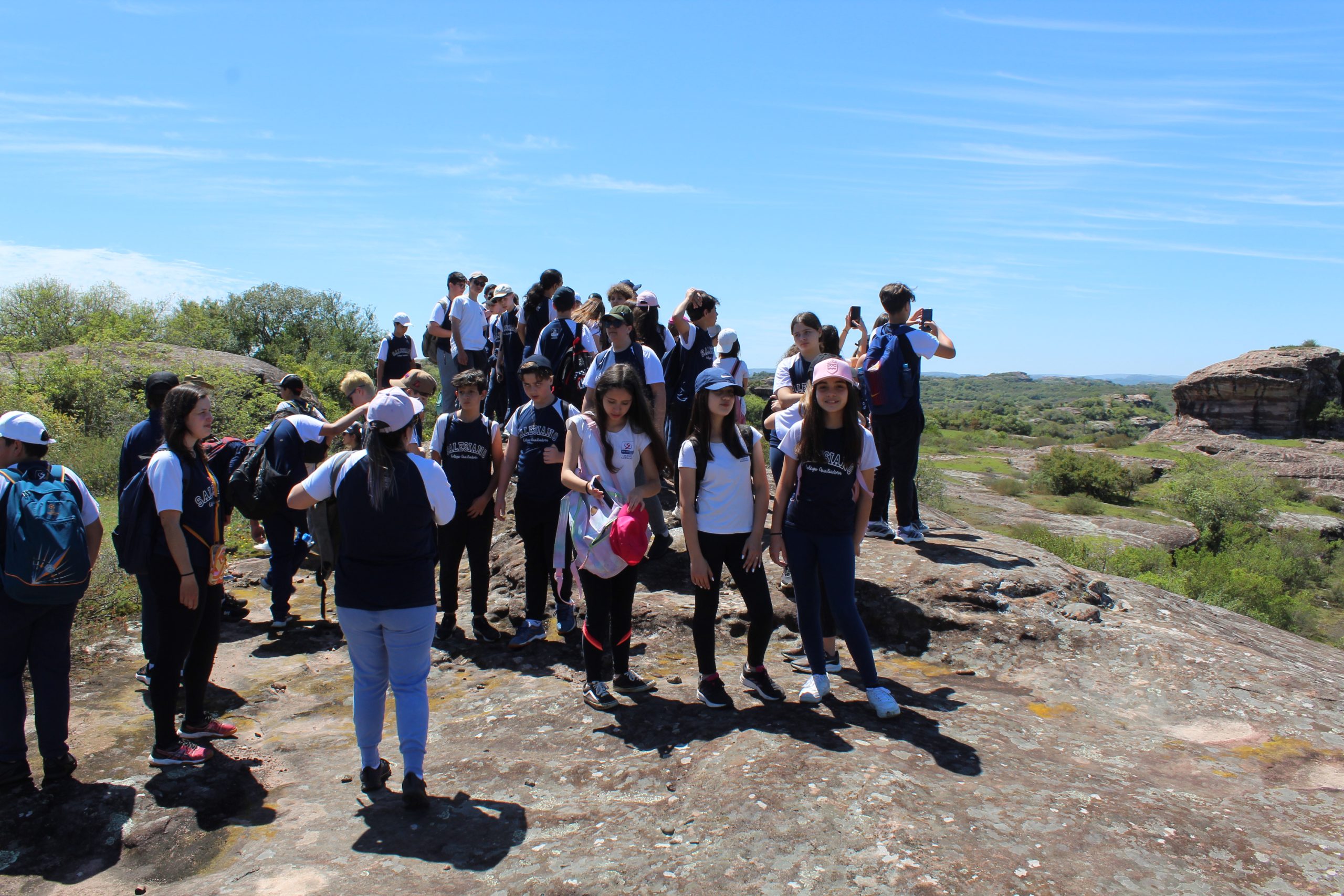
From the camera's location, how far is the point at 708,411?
4578 mm

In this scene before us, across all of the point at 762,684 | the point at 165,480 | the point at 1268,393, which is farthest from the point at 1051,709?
the point at 1268,393

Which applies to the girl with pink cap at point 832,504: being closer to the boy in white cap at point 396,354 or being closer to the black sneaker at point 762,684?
the black sneaker at point 762,684

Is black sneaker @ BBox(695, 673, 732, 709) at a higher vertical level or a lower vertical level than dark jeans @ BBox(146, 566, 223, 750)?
lower

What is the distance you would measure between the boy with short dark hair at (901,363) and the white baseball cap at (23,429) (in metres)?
5.49

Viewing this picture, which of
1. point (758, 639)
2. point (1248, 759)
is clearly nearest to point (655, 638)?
point (758, 639)

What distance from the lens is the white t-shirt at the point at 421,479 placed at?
377cm

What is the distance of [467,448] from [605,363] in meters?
1.32

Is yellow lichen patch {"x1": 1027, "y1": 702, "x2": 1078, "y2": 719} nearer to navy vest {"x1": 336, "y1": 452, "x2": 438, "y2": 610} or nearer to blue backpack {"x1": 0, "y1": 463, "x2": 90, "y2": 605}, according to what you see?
navy vest {"x1": 336, "y1": 452, "x2": 438, "y2": 610}

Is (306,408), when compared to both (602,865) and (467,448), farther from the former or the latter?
(602,865)

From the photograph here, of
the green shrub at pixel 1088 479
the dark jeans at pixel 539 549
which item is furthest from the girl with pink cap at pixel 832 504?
the green shrub at pixel 1088 479

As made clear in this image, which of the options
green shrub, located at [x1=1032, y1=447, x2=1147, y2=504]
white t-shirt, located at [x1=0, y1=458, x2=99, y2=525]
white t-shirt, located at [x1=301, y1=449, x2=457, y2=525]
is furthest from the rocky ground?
green shrub, located at [x1=1032, y1=447, x2=1147, y2=504]

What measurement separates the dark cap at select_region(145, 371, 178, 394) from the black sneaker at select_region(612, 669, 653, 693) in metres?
3.41

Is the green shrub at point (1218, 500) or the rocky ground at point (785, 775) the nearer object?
the rocky ground at point (785, 775)

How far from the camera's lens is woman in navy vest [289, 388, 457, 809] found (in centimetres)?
368
